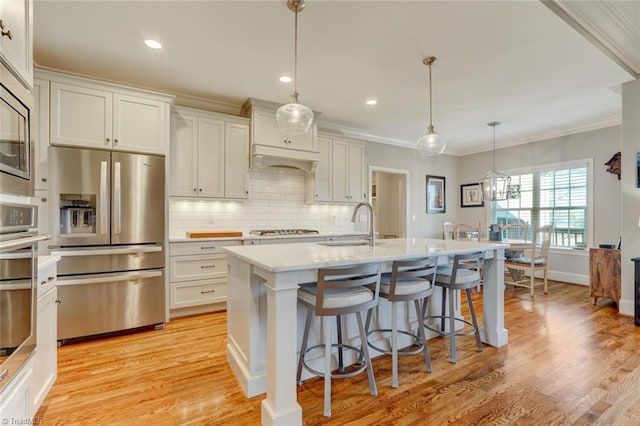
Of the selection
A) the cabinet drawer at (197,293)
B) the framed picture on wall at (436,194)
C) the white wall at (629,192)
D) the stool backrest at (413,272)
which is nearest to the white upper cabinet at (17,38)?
the stool backrest at (413,272)

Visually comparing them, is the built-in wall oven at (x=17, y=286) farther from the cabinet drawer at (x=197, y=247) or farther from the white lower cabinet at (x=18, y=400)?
the cabinet drawer at (x=197, y=247)

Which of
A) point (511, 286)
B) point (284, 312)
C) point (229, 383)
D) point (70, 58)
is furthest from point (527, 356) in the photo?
point (70, 58)

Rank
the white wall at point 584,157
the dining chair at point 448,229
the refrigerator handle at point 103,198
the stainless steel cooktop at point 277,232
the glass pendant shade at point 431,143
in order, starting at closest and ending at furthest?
the refrigerator handle at point 103,198, the glass pendant shade at point 431,143, the stainless steel cooktop at point 277,232, the white wall at point 584,157, the dining chair at point 448,229

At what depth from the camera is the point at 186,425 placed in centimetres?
167

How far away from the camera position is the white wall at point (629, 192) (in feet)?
10.8

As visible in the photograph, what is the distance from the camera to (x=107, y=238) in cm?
282

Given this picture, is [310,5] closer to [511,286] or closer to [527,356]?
[527,356]

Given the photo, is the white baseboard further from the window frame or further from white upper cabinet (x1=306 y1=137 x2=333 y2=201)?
white upper cabinet (x1=306 y1=137 x2=333 y2=201)

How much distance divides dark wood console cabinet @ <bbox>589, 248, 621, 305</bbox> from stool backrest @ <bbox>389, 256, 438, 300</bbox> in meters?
2.94

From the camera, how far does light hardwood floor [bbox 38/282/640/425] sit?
1.73m

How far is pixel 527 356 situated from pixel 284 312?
2.10 meters

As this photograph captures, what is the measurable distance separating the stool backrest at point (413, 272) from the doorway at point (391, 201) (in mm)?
3324

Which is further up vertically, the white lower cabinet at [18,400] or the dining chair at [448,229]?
the dining chair at [448,229]

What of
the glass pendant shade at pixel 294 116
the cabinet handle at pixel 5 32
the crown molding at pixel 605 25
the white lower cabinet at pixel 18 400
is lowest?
the white lower cabinet at pixel 18 400
